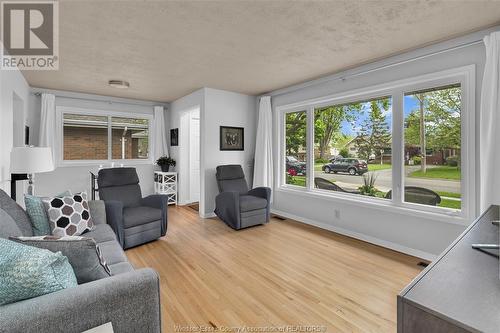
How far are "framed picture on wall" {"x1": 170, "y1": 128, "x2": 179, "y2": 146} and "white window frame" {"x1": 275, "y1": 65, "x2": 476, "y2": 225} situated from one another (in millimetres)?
2500

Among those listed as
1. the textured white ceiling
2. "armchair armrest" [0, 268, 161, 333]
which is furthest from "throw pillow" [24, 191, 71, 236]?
the textured white ceiling

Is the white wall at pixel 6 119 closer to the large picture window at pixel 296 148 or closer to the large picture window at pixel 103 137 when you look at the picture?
the large picture window at pixel 103 137

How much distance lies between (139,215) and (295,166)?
2801 mm

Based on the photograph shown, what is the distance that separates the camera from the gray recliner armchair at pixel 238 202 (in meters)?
3.90

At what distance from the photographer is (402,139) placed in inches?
125

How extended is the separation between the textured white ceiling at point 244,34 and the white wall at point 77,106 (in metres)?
0.97

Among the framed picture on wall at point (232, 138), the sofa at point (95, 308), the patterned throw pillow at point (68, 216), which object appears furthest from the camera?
the framed picture on wall at point (232, 138)

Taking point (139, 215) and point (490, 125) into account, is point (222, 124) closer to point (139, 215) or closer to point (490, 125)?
point (139, 215)

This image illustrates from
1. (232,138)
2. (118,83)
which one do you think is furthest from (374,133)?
(118,83)

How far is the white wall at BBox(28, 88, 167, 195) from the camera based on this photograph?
466 centimetres

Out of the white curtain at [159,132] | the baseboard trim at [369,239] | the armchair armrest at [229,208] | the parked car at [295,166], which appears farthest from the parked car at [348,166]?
the white curtain at [159,132]

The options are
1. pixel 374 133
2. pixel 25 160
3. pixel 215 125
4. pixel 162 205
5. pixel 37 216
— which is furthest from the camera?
pixel 215 125

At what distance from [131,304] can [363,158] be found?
3.47 m

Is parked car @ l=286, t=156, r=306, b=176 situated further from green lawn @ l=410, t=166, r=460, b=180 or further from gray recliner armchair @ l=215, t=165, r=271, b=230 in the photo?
green lawn @ l=410, t=166, r=460, b=180
